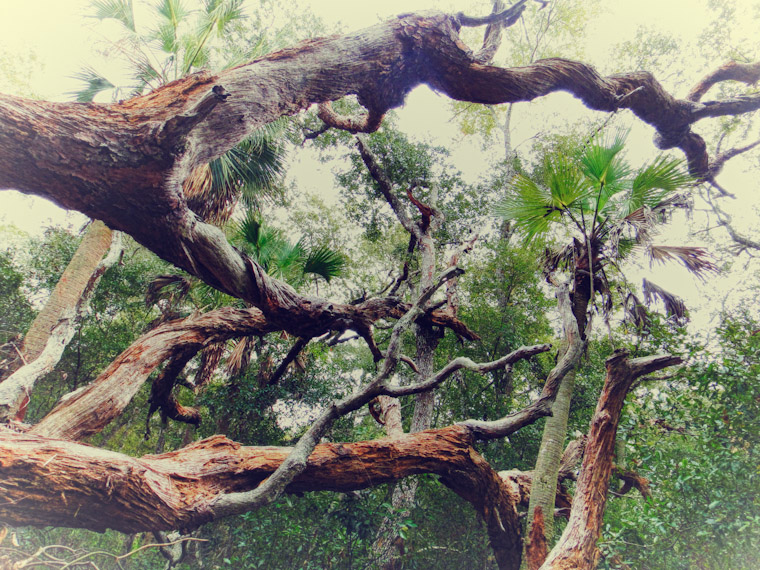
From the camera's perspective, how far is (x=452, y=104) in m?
10.2

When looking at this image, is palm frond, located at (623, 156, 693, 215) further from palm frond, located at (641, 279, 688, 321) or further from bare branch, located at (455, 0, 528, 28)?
bare branch, located at (455, 0, 528, 28)

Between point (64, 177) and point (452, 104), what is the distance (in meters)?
9.88

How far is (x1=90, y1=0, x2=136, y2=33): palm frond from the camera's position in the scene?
4609 millimetres

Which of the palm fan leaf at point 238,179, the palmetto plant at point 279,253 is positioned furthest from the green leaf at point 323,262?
the palm fan leaf at point 238,179

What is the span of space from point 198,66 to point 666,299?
6.44 m

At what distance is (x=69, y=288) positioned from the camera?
5.21 metres

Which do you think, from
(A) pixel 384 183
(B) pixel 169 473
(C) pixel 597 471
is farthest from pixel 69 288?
(C) pixel 597 471

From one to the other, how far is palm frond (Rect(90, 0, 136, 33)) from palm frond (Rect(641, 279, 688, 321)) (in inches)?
280

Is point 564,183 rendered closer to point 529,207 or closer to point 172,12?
point 529,207

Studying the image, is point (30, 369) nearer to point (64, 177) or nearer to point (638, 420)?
point (64, 177)

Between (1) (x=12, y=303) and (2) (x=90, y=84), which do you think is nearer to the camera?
(2) (x=90, y=84)

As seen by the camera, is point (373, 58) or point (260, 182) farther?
point (260, 182)

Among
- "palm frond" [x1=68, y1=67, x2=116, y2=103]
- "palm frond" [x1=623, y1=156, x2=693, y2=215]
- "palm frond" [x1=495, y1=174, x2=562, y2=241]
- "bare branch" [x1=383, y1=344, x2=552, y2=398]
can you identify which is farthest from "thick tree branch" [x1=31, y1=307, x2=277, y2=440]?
"palm frond" [x1=623, y1=156, x2=693, y2=215]

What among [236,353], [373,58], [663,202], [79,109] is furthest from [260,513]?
[663,202]
